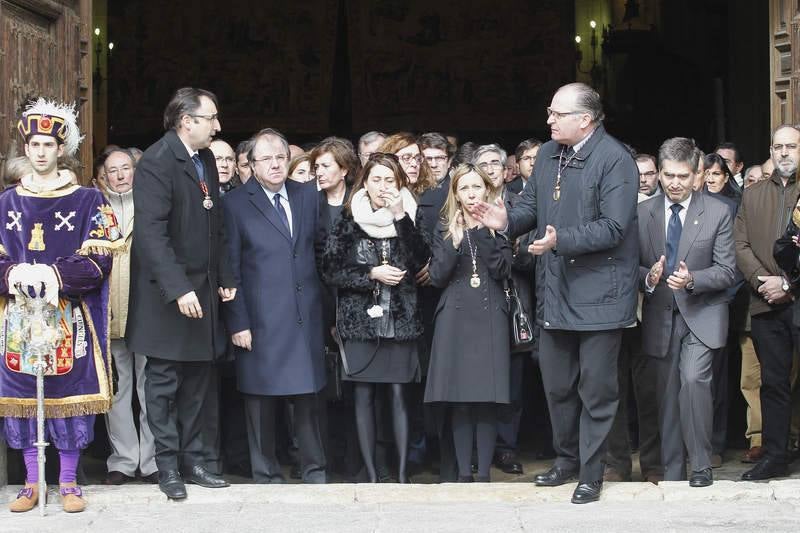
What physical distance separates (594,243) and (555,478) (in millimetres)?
1411

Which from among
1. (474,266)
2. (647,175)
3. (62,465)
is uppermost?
(647,175)

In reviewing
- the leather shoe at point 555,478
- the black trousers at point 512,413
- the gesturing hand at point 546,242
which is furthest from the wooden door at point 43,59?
the leather shoe at point 555,478

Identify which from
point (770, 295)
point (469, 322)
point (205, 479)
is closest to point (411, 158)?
point (469, 322)

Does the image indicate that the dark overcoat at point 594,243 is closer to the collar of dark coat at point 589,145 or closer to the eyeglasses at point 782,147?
the collar of dark coat at point 589,145

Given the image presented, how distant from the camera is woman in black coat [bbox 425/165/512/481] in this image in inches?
315

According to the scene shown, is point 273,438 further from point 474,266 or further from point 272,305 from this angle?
point 474,266

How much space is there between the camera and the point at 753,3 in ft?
51.0

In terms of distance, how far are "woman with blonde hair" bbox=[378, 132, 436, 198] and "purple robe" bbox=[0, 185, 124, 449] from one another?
7.29 feet

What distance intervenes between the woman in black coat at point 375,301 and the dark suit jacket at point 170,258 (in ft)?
2.64

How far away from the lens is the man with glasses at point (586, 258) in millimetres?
7102

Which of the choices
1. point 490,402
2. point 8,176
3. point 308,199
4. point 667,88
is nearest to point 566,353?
point 490,402

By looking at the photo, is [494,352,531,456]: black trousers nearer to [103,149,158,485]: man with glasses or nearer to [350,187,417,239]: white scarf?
[350,187,417,239]: white scarf

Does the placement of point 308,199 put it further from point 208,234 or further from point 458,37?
point 458,37

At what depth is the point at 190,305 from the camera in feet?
23.7
